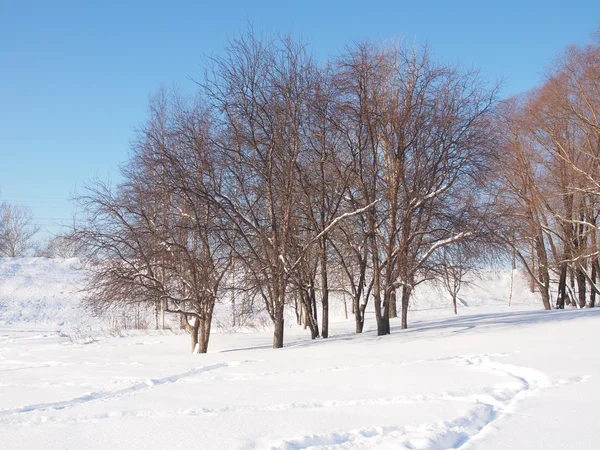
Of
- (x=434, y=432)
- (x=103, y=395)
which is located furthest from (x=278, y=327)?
(x=434, y=432)

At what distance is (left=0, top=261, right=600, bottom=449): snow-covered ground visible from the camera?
16.6ft

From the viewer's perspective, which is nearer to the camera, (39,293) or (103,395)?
(103,395)

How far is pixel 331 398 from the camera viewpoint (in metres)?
6.88

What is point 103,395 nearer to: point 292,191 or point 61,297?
point 292,191

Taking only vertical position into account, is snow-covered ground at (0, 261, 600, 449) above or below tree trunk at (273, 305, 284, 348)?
below

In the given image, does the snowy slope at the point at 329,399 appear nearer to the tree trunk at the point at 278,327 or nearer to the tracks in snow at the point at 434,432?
the tracks in snow at the point at 434,432

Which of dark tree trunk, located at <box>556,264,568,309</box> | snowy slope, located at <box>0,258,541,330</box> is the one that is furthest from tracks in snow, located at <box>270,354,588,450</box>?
dark tree trunk, located at <box>556,264,568,309</box>

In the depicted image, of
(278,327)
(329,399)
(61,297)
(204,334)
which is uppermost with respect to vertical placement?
(61,297)

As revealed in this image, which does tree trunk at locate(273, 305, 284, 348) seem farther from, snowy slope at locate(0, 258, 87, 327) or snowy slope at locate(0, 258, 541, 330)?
snowy slope at locate(0, 258, 87, 327)

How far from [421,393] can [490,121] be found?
448 inches

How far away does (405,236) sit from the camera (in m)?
15.4

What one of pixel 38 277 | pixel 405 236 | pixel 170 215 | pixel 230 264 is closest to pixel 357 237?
pixel 405 236

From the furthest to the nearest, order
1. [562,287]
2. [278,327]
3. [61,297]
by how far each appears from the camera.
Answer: [61,297], [562,287], [278,327]

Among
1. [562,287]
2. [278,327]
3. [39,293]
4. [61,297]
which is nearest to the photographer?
[278,327]
